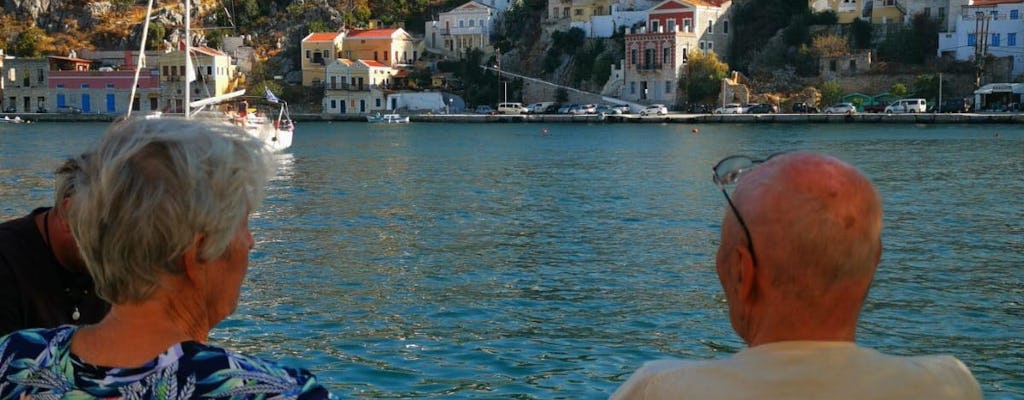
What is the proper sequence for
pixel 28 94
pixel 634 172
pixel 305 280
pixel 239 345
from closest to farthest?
pixel 239 345
pixel 305 280
pixel 634 172
pixel 28 94

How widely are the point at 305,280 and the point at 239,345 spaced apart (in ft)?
10.4

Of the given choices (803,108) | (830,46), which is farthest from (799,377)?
(830,46)

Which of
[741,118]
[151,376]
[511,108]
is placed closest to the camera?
[151,376]

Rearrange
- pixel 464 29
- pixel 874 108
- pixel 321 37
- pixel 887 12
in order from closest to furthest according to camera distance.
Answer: pixel 874 108, pixel 887 12, pixel 464 29, pixel 321 37

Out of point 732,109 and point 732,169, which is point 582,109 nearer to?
point 732,109

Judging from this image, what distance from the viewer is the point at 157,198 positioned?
2119mm

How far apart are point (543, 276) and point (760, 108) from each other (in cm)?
5830

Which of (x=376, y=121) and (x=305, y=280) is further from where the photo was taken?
(x=376, y=121)

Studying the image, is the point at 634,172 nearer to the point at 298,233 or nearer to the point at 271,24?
the point at 298,233

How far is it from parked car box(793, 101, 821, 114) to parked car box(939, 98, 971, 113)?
6768 millimetres

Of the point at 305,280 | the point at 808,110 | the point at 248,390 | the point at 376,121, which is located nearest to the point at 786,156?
the point at 248,390

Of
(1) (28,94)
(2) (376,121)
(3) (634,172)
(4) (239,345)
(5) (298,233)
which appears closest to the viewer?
(4) (239,345)

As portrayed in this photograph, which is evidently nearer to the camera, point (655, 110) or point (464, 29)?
point (655, 110)

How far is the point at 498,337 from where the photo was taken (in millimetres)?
10141
